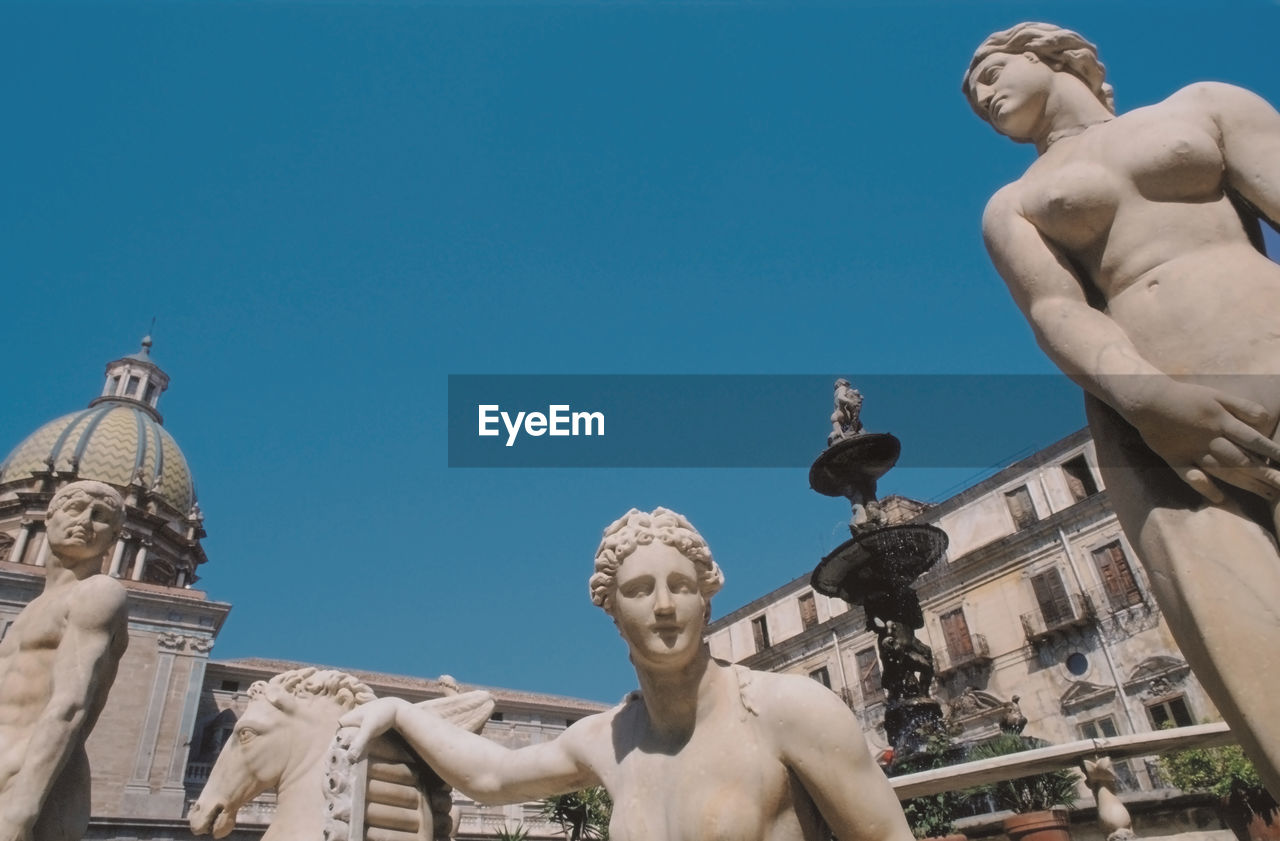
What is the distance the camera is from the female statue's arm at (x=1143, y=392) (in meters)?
2.27

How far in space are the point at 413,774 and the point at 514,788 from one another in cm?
43

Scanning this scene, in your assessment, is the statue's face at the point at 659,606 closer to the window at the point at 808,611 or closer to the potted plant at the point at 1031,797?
the potted plant at the point at 1031,797

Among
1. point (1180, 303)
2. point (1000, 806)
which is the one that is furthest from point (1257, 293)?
point (1000, 806)

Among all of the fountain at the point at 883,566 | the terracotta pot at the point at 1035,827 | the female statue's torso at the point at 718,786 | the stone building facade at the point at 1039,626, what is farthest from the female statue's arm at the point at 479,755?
the stone building facade at the point at 1039,626

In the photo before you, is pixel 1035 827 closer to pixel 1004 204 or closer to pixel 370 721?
pixel 1004 204

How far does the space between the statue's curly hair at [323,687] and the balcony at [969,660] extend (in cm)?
2969

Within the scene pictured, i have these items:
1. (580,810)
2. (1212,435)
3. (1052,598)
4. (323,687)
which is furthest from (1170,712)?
(323,687)

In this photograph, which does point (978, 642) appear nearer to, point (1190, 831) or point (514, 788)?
point (1190, 831)

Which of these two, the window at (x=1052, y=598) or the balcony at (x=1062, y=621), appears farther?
the window at (x=1052, y=598)

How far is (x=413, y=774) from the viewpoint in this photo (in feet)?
9.00

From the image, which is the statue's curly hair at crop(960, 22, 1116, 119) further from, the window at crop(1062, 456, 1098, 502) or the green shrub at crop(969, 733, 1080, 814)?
the window at crop(1062, 456, 1098, 502)

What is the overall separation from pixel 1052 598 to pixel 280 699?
30.3m

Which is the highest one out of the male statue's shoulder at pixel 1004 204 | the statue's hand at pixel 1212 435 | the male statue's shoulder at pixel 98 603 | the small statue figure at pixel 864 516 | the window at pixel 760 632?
the window at pixel 760 632

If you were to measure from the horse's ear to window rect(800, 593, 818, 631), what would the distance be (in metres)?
35.4
